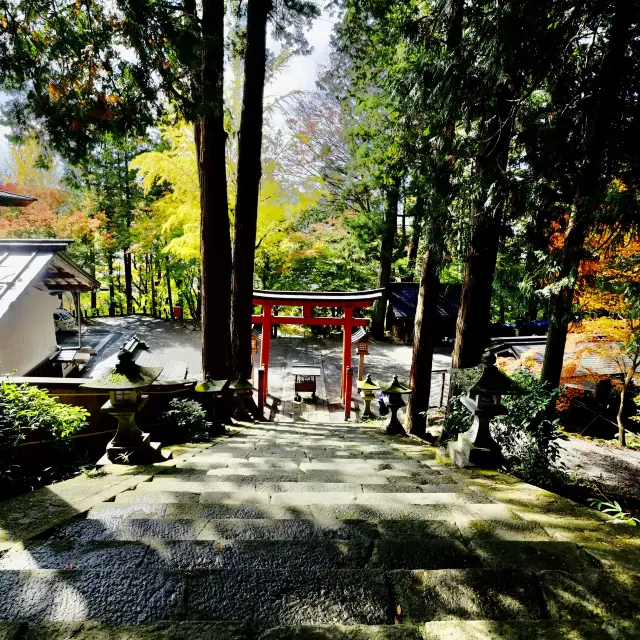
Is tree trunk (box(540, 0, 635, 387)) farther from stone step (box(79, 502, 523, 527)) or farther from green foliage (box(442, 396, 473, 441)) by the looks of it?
stone step (box(79, 502, 523, 527))

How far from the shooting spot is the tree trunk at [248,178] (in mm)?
7285

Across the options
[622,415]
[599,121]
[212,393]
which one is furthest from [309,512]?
[622,415]

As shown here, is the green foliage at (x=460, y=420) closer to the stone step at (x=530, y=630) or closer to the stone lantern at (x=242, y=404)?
the stone step at (x=530, y=630)

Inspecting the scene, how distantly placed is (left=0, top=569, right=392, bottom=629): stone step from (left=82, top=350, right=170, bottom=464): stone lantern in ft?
8.36

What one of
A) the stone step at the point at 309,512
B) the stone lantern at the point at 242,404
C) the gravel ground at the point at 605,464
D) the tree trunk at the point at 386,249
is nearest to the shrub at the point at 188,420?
the stone lantern at the point at 242,404

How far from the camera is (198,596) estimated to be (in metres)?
1.50

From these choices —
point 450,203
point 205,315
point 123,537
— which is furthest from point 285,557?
point 205,315

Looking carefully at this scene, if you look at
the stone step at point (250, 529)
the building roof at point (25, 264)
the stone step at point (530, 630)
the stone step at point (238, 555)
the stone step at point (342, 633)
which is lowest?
the stone step at point (250, 529)

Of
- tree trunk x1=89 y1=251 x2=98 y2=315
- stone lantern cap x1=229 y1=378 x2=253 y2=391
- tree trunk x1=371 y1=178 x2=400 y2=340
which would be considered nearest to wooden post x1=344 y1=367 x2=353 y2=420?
stone lantern cap x1=229 y1=378 x2=253 y2=391

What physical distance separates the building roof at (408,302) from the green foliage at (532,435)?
16.5m

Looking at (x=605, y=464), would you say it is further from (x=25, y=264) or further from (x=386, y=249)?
(x=386, y=249)

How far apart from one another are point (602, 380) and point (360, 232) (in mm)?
11500

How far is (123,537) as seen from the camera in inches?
82.9

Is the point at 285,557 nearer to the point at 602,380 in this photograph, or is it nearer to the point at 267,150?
the point at 602,380
